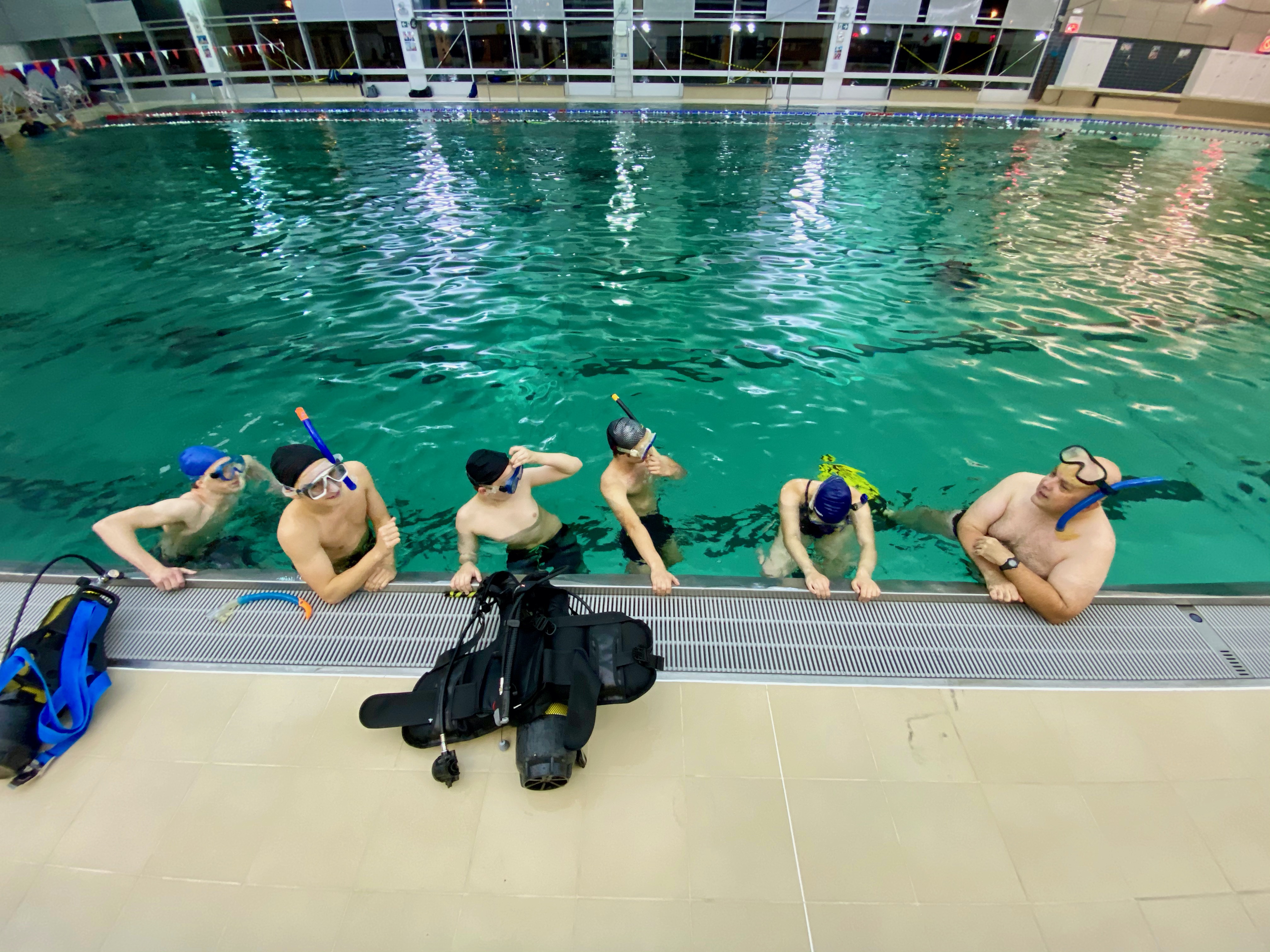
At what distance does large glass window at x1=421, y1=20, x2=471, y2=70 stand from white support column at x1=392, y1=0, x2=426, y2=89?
0.70ft

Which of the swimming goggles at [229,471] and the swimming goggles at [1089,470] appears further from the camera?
the swimming goggles at [229,471]

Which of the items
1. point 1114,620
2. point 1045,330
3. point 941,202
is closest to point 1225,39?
point 941,202

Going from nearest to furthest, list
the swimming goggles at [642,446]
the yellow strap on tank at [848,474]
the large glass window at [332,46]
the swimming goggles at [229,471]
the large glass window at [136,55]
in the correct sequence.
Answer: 1. the swimming goggles at [642,446]
2. the swimming goggles at [229,471]
3. the yellow strap on tank at [848,474]
4. the large glass window at [332,46]
5. the large glass window at [136,55]

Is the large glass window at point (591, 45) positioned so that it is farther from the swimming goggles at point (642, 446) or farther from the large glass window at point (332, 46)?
the swimming goggles at point (642, 446)

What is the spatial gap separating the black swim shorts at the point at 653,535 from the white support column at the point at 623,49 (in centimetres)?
2540

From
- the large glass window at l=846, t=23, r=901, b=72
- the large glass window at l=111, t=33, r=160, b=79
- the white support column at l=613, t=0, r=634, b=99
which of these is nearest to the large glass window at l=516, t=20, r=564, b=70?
the white support column at l=613, t=0, r=634, b=99

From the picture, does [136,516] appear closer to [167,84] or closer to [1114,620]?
[1114,620]

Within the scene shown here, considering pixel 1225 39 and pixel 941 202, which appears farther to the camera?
pixel 1225 39

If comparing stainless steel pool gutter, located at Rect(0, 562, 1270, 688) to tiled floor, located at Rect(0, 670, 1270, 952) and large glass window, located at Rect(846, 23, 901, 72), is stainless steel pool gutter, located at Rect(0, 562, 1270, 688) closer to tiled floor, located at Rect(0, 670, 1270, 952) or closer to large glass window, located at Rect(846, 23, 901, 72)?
tiled floor, located at Rect(0, 670, 1270, 952)

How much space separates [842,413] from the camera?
4.98 metres

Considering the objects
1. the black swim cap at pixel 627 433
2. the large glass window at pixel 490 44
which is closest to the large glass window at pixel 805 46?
the large glass window at pixel 490 44

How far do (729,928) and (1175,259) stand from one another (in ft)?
34.2

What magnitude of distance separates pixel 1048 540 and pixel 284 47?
33595mm

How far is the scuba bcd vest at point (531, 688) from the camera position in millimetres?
1989
